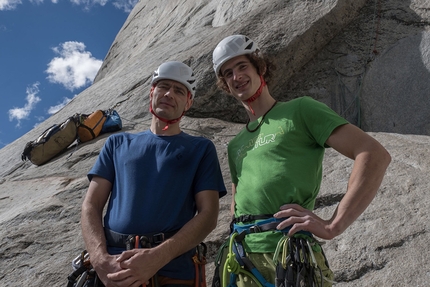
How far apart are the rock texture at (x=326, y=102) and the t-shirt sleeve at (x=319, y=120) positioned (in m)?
1.94

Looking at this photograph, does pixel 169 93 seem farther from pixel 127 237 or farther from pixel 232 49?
pixel 127 237

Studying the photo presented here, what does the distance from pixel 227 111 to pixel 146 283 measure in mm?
5554

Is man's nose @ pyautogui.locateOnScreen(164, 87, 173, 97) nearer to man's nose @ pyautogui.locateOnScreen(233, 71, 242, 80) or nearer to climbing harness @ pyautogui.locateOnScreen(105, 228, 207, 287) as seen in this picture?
man's nose @ pyautogui.locateOnScreen(233, 71, 242, 80)

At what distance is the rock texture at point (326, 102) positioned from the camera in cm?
465

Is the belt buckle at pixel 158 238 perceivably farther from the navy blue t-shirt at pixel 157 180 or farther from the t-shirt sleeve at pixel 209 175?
the t-shirt sleeve at pixel 209 175

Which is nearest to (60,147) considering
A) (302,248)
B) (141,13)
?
(302,248)

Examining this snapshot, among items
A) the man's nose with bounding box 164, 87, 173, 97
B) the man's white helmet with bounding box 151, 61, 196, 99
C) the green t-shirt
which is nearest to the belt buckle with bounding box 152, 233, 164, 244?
the green t-shirt

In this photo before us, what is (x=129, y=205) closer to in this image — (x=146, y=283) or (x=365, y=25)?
(x=146, y=283)

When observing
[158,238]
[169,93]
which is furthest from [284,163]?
[169,93]

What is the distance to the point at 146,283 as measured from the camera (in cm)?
310

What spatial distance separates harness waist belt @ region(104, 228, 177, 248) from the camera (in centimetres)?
323

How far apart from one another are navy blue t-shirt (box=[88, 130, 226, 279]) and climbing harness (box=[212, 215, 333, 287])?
0.42 metres

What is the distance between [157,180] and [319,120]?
1.33 m

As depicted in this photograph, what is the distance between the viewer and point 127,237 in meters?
3.29
